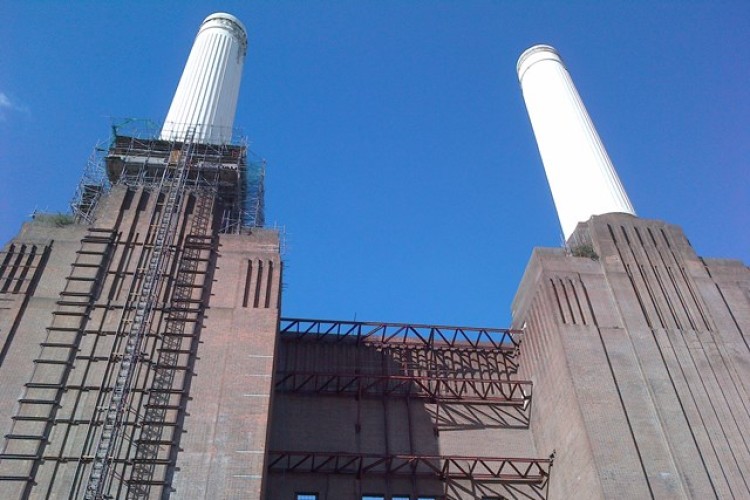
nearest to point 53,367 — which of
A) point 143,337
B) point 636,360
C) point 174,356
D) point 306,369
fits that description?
point 143,337

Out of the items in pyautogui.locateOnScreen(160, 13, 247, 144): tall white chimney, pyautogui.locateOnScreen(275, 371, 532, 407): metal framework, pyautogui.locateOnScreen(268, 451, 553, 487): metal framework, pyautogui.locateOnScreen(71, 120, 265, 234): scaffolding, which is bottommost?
pyautogui.locateOnScreen(268, 451, 553, 487): metal framework

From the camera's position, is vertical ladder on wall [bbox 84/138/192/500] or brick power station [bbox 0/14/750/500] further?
brick power station [bbox 0/14/750/500]

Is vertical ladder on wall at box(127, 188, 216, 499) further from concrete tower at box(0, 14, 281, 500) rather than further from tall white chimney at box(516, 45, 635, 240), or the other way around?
tall white chimney at box(516, 45, 635, 240)

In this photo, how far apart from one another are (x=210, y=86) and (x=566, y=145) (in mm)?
25960

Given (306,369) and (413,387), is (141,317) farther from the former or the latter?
(413,387)

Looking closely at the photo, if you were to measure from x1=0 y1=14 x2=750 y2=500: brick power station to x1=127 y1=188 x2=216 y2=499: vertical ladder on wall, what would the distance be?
0.08 metres

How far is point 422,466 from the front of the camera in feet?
115

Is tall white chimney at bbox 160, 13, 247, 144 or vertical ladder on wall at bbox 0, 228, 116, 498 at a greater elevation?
tall white chimney at bbox 160, 13, 247, 144

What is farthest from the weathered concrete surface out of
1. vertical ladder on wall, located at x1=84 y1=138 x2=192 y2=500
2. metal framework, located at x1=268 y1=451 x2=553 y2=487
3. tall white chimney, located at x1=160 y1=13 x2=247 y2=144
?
tall white chimney, located at x1=160 y1=13 x2=247 y2=144

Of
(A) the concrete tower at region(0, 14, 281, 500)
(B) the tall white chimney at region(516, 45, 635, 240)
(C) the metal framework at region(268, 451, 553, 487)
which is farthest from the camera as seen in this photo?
(B) the tall white chimney at region(516, 45, 635, 240)

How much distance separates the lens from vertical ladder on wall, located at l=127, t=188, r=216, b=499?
26.1 meters

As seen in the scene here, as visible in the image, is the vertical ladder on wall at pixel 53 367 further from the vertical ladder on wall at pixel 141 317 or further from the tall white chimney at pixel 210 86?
the tall white chimney at pixel 210 86

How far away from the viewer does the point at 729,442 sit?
30.4 meters

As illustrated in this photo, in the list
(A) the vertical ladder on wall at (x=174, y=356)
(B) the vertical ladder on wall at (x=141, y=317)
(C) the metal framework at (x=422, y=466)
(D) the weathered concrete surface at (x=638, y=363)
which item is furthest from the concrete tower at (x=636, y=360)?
(B) the vertical ladder on wall at (x=141, y=317)
